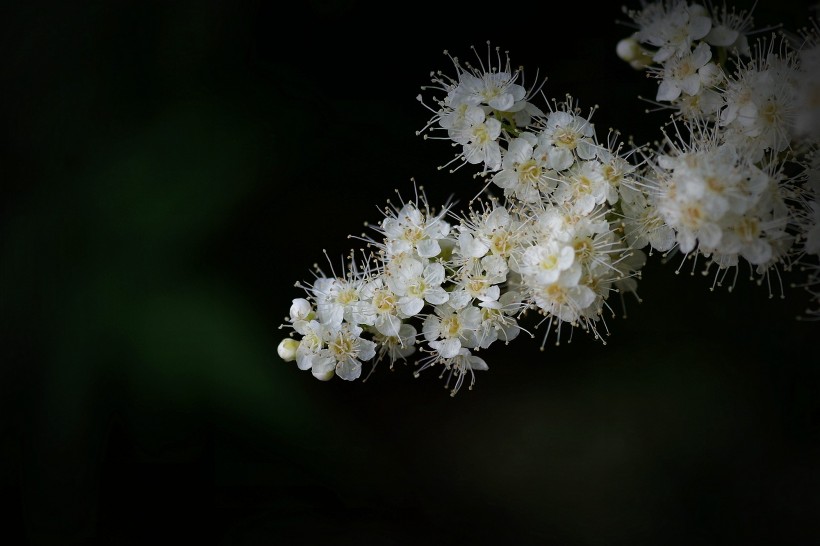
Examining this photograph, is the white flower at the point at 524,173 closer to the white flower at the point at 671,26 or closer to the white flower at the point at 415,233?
the white flower at the point at 415,233

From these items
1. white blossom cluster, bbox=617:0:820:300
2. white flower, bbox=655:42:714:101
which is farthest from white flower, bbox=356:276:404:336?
white flower, bbox=655:42:714:101

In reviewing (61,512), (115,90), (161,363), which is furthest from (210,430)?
(115,90)

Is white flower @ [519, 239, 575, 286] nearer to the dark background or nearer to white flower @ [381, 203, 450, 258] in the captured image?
white flower @ [381, 203, 450, 258]

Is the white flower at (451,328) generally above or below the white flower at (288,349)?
above

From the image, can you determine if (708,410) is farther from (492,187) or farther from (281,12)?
(281,12)

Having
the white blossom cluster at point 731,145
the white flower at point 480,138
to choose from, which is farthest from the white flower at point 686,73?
the white flower at point 480,138

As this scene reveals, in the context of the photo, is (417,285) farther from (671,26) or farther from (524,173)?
(671,26)

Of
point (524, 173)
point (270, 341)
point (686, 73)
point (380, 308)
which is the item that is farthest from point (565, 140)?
point (270, 341)
